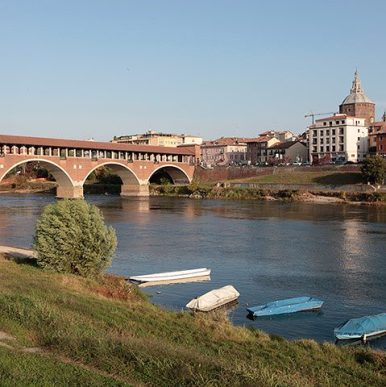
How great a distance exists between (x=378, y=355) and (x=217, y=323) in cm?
337

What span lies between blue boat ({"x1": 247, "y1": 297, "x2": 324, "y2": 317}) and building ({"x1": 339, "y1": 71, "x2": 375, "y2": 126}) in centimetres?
8477

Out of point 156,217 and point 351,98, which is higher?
point 351,98

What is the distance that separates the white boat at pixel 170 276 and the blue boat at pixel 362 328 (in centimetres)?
678

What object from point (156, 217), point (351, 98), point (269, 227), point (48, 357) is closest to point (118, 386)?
point (48, 357)

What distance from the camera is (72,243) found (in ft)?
53.1

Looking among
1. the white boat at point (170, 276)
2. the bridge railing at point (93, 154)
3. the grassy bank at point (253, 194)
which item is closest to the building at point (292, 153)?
the bridge railing at point (93, 154)

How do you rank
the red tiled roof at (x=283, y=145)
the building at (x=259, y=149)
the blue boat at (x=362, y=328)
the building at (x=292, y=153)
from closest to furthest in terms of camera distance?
1. the blue boat at (x=362, y=328)
2. the building at (x=292, y=153)
3. the red tiled roof at (x=283, y=145)
4. the building at (x=259, y=149)

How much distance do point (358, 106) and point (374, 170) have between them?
149 feet

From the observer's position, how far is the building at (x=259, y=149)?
307ft

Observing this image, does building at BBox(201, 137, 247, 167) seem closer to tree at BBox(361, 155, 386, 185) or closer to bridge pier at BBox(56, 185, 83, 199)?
bridge pier at BBox(56, 185, 83, 199)

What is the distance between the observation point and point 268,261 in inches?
904

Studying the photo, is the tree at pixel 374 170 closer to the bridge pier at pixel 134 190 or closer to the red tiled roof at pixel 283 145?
the bridge pier at pixel 134 190

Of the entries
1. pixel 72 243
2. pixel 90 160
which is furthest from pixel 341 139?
pixel 72 243

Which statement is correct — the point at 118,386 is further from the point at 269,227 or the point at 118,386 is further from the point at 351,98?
the point at 351,98
